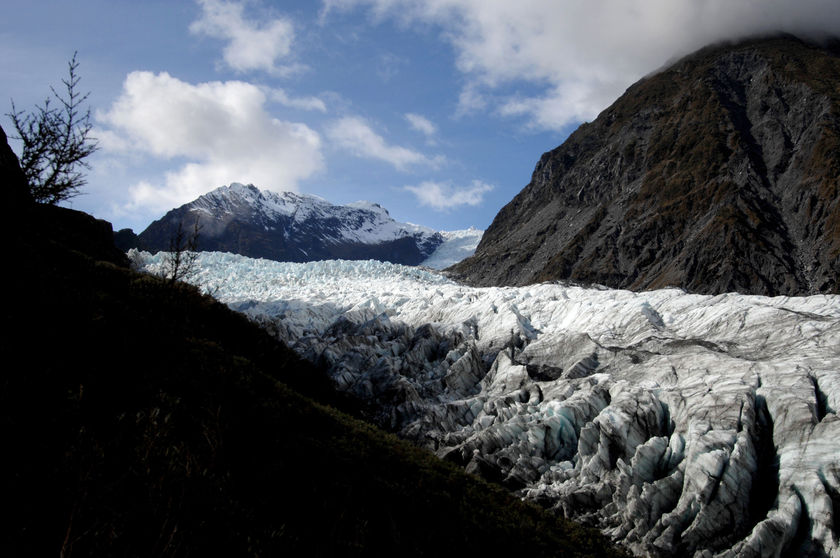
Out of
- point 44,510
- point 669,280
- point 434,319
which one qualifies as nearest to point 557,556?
point 44,510

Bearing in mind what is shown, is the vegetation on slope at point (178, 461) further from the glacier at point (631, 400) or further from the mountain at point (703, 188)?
the mountain at point (703, 188)

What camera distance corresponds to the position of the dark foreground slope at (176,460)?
227 inches

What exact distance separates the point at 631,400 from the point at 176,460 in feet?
89.7

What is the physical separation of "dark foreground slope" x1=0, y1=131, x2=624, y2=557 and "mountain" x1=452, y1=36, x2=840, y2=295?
95.6 meters

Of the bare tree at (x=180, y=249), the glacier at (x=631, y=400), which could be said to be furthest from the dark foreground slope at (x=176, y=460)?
the glacier at (x=631, y=400)

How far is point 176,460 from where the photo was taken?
22.6ft

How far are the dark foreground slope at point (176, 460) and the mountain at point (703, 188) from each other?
95.6 metres

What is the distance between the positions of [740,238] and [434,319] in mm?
78035

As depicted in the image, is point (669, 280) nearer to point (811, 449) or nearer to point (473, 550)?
point (811, 449)

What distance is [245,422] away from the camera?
424 inches

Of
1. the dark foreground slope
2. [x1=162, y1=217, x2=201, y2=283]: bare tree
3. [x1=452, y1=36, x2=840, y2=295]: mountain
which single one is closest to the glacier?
the dark foreground slope

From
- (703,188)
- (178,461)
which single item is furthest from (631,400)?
(703,188)

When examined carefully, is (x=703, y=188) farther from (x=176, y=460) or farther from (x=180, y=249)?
(x=176, y=460)

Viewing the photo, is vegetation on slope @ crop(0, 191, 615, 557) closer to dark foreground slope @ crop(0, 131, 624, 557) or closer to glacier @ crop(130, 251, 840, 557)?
dark foreground slope @ crop(0, 131, 624, 557)
